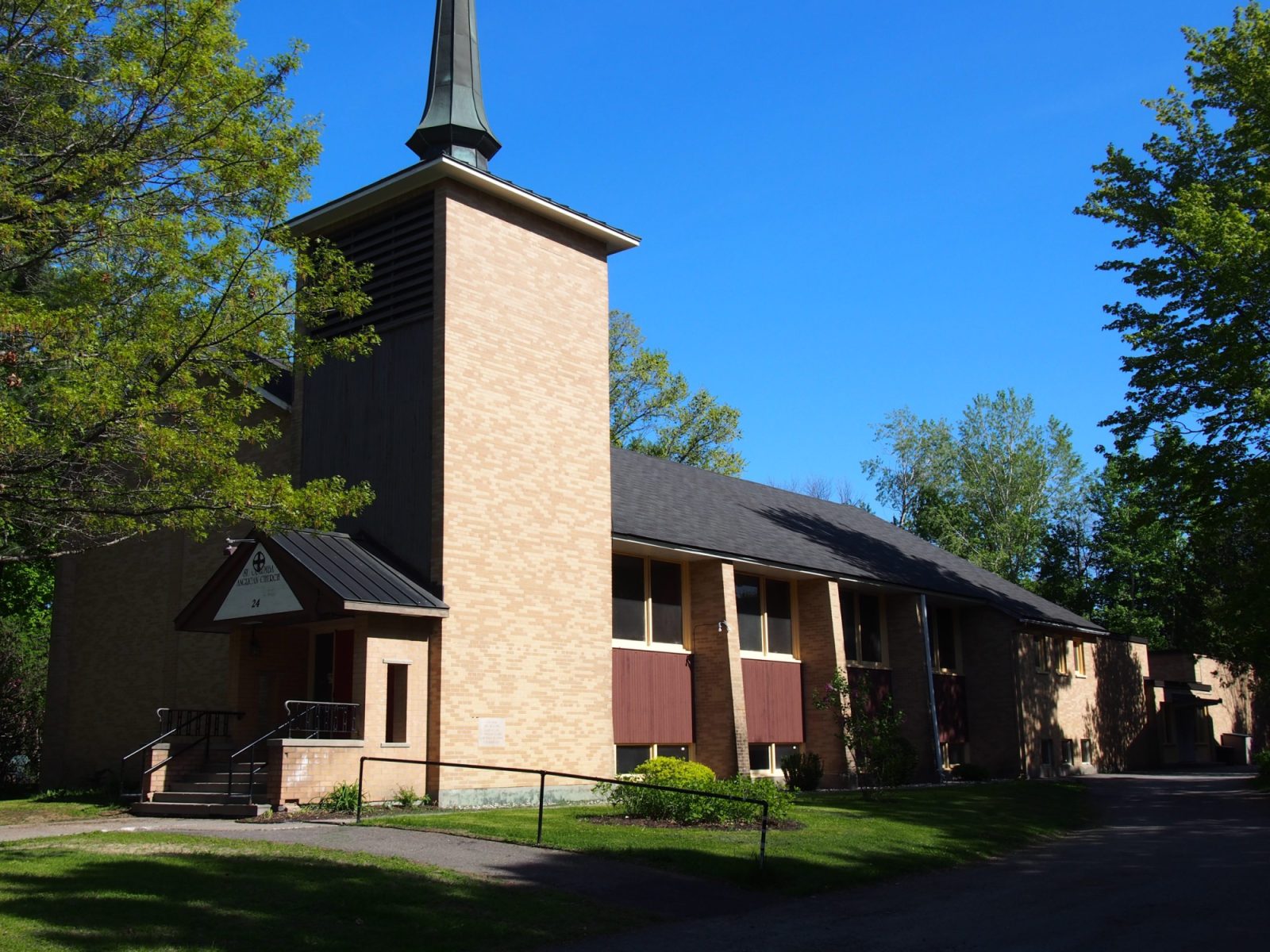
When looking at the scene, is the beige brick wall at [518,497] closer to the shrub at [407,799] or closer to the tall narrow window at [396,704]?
the shrub at [407,799]

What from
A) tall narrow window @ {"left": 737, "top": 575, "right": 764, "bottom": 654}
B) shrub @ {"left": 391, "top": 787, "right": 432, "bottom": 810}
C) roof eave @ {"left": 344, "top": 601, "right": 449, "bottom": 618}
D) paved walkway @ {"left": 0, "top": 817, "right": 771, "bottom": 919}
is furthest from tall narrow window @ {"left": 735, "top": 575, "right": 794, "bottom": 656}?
paved walkway @ {"left": 0, "top": 817, "right": 771, "bottom": 919}

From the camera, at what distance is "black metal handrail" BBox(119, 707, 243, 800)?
18.9 meters

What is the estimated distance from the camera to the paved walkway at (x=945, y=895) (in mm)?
9852

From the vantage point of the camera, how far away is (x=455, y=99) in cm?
2294

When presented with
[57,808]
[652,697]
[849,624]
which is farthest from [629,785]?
[849,624]

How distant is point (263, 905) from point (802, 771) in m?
16.1

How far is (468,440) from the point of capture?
66.4 feet

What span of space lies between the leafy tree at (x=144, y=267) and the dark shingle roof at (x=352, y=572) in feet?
13.7

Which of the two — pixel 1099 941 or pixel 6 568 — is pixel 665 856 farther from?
pixel 6 568

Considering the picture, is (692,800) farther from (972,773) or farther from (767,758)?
(972,773)

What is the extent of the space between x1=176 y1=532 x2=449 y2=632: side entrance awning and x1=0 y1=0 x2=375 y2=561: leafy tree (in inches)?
168

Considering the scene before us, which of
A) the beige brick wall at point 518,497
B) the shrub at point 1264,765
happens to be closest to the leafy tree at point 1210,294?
the shrub at point 1264,765

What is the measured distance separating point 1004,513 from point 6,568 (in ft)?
140

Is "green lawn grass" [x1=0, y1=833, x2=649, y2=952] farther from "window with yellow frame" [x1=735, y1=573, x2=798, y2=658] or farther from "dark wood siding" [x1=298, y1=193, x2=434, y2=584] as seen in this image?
"window with yellow frame" [x1=735, y1=573, x2=798, y2=658]
